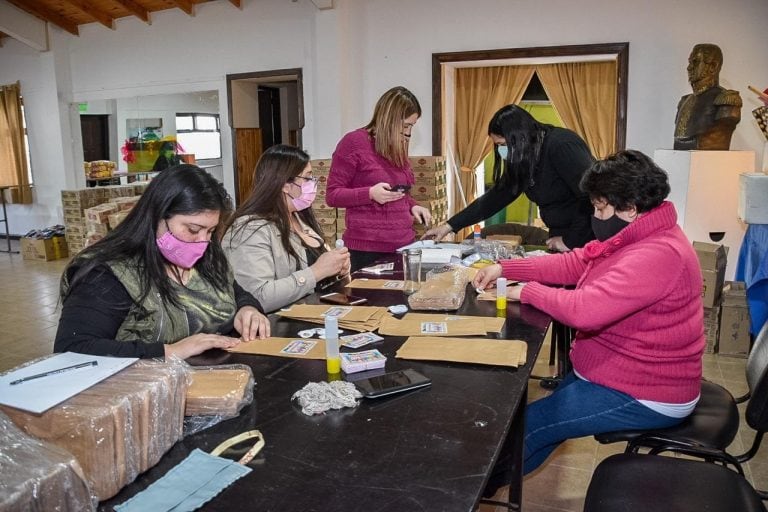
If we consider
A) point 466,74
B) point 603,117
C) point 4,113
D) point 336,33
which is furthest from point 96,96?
point 603,117

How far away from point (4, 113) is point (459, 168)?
20.6ft

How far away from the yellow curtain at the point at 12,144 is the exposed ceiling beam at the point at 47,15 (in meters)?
1.22

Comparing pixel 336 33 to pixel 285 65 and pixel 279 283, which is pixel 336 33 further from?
pixel 279 283

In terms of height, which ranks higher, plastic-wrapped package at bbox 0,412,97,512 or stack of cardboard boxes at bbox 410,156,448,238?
stack of cardboard boxes at bbox 410,156,448,238

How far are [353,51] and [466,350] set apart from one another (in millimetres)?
4683

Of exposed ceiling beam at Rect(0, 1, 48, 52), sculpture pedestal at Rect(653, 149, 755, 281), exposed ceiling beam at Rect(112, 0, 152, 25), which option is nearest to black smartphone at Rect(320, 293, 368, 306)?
sculpture pedestal at Rect(653, 149, 755, 281)

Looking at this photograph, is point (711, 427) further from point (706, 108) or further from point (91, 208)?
point (91, 208)

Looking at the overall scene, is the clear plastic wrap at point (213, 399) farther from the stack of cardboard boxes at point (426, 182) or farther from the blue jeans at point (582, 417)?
the stack of cardboard boxes at point (426, 182)

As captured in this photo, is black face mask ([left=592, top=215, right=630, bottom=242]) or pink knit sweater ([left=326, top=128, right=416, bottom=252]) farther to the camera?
pink knit sweater ([left=326, top=128, right=416, bottom=252])

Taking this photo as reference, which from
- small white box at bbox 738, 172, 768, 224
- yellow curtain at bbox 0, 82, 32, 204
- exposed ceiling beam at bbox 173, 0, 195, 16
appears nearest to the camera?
small white box at bbox 738, 172, 768, 224

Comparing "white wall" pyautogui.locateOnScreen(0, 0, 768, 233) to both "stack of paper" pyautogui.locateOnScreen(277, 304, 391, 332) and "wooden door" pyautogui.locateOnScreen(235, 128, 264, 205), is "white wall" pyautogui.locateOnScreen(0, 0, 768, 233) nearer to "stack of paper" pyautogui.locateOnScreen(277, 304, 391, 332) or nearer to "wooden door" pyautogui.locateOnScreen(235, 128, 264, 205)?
"wooden door" pyautogui.locateOnScreen(235, 128, 264, 205)

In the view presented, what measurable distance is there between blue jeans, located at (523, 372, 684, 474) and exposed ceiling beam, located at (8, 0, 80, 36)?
7.83 m

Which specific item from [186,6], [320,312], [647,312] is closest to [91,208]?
[186,6]

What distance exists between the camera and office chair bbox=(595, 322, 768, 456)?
167 centimetres
